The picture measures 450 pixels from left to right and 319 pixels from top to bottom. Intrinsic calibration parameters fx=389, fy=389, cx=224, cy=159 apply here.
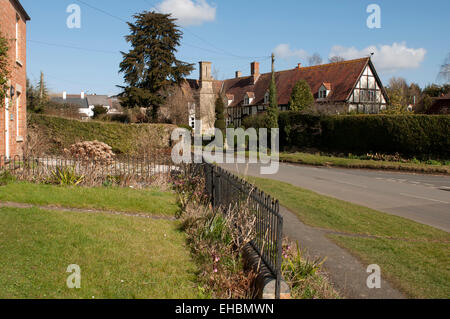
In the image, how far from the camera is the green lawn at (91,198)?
8875 mm

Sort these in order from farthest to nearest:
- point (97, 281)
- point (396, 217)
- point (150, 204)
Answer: point (396, 217)
point (150, 204)
point (97, 281)

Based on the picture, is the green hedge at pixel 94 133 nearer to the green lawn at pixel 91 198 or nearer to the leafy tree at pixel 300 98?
the green lawn at pixel 91 198

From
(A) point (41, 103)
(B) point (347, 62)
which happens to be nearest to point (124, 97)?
(A) point (41, 103)

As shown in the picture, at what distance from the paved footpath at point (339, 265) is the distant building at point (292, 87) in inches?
1158

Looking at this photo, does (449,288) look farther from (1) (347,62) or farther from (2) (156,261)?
(1) (347,62)

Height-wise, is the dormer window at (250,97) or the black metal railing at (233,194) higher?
the dormer window at (250,97)

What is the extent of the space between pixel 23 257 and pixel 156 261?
5.76 feet

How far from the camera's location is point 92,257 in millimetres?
5410

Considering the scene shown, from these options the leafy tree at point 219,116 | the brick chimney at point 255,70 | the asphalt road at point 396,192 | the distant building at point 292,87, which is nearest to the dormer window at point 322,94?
the distant building at point 292,87

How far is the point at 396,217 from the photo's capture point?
32.5 feet

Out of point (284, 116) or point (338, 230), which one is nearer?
point (338, 230)

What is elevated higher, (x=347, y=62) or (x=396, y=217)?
(x=347, y=62)

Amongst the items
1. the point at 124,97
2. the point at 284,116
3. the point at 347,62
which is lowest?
the point at 284,116

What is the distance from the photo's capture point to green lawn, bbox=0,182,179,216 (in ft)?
29.1
